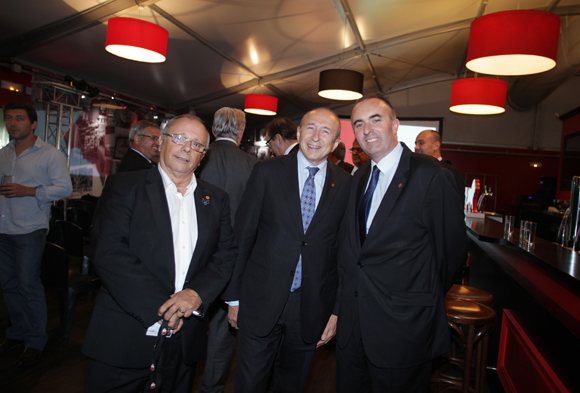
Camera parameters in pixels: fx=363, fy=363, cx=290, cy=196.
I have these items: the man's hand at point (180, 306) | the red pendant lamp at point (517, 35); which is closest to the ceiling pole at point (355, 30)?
the red pendant lamp at point (517, 35)

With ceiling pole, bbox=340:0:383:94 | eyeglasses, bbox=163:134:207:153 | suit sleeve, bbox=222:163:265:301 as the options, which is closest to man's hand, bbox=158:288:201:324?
suit sleeve, bbox=222:163:265:301

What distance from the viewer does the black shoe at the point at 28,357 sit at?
8.68 ft

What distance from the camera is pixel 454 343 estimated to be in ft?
10.2

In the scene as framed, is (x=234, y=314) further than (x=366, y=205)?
Yes

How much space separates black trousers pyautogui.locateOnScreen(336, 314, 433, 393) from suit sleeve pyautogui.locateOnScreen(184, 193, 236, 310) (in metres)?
0.64

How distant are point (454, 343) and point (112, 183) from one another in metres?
2.98

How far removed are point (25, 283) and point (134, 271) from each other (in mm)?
1896

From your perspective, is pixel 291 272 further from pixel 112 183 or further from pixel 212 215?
pixel 112 183

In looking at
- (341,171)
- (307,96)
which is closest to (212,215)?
(341,171)

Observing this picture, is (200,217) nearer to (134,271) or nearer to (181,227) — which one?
(181,227)

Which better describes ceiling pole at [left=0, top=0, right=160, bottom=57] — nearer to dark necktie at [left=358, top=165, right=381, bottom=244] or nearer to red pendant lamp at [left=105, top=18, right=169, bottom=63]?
red pendant lamp at [left=105, top=18, right=169, bottom=63]

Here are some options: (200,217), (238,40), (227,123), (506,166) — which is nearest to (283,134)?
(227,123)

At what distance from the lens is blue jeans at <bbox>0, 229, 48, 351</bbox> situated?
2.67 metres

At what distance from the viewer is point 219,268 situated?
1.66 metres
